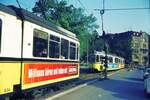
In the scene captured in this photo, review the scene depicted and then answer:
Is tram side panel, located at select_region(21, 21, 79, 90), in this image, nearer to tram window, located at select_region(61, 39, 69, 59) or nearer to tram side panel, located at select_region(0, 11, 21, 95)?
tram window, located at select_region(61, 39, 69, 59)

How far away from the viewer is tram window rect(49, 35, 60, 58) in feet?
52.5

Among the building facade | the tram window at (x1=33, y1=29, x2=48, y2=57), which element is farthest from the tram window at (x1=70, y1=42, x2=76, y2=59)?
the building facade

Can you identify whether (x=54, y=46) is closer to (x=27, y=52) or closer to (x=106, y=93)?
(x=27, y=52)

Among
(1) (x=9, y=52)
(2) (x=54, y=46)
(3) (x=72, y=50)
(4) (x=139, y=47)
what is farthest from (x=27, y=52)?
(4) (x=139, y=47)

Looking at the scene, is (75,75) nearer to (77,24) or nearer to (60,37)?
(60,37)

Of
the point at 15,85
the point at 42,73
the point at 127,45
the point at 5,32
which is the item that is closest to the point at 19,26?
the point at 5,32

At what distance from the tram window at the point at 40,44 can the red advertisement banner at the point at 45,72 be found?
45 centimetres

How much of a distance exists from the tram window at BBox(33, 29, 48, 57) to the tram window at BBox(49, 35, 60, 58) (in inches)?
27.0

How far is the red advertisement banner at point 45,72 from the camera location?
13262mm

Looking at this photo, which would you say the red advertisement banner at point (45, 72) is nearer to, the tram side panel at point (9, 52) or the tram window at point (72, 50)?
the tram window at point (72, 50)

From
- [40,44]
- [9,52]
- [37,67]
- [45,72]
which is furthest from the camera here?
[45,72]

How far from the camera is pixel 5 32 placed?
11555 mm

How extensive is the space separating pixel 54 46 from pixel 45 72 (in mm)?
1633

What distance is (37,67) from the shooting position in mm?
14188
